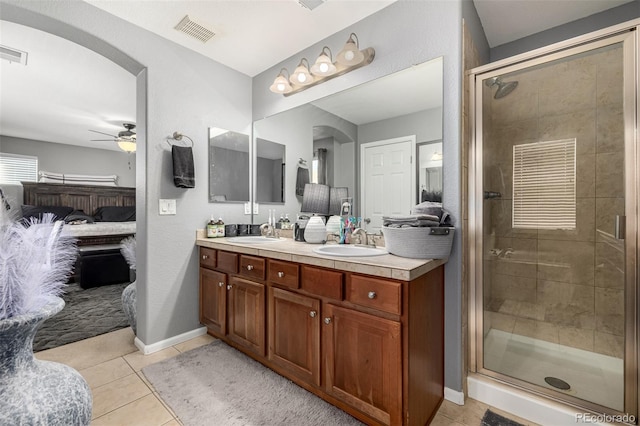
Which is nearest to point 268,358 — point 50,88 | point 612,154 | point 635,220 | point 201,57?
point 635,220

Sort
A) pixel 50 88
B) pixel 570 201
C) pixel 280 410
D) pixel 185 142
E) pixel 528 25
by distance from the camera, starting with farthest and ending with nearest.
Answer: pixel 50 88 → pixel 185 142 → pixel 528 25 → pixel 570 201 → pixel 280 410

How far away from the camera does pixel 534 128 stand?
1.99 meters

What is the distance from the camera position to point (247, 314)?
205cm

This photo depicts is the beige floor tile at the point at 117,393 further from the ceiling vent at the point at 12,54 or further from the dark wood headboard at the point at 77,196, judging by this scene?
the dark wood headboard at the point at 77,196

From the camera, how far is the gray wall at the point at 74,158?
5565mm

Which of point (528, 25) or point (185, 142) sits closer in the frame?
point (528, 25)

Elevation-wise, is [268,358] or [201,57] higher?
[201,57]

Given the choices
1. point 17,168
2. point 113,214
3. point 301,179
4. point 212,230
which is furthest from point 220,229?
point 17,168

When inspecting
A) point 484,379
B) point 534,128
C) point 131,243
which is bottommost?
point 484,379

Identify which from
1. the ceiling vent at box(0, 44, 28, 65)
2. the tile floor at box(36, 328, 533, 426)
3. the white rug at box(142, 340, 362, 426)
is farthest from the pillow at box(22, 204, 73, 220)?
the white rug at box(142, 340, 362, 426)

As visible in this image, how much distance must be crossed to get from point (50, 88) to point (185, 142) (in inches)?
93.2

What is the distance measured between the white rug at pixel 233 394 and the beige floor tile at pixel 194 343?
0.15 metres

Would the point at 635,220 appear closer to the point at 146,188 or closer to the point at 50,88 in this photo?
the point at 146,188

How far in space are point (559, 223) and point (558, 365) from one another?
0.94 metres
